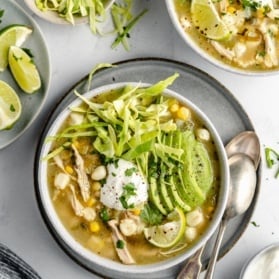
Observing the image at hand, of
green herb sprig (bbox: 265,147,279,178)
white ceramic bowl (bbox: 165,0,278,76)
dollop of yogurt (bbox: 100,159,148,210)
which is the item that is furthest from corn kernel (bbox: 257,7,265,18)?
dollop of yogurt (bbox: 100,159,148,210)

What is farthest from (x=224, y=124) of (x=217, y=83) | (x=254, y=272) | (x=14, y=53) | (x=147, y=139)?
(x=14, y=53)

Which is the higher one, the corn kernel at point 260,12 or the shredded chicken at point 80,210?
the corn kernel at point 260,12

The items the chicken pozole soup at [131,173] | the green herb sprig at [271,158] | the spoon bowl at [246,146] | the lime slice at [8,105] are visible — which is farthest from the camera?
the green herb sprig at [271,158]

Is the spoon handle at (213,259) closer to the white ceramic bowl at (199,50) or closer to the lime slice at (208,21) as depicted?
the white ceramic bowl at (199,50)

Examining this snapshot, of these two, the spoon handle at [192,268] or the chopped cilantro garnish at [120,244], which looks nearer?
the chopped cilantro garnish at [120,244]

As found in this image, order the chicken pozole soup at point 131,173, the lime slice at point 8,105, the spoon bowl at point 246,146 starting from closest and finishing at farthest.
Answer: the chicken pozole soup at point 131,173
the lime slice at point 8,105
the spoon bowl at point 246,146

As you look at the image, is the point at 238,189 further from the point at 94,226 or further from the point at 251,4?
the point at 251,4

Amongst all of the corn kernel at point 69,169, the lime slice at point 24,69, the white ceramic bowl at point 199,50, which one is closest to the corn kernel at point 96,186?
the corn kernel at point 69,169
